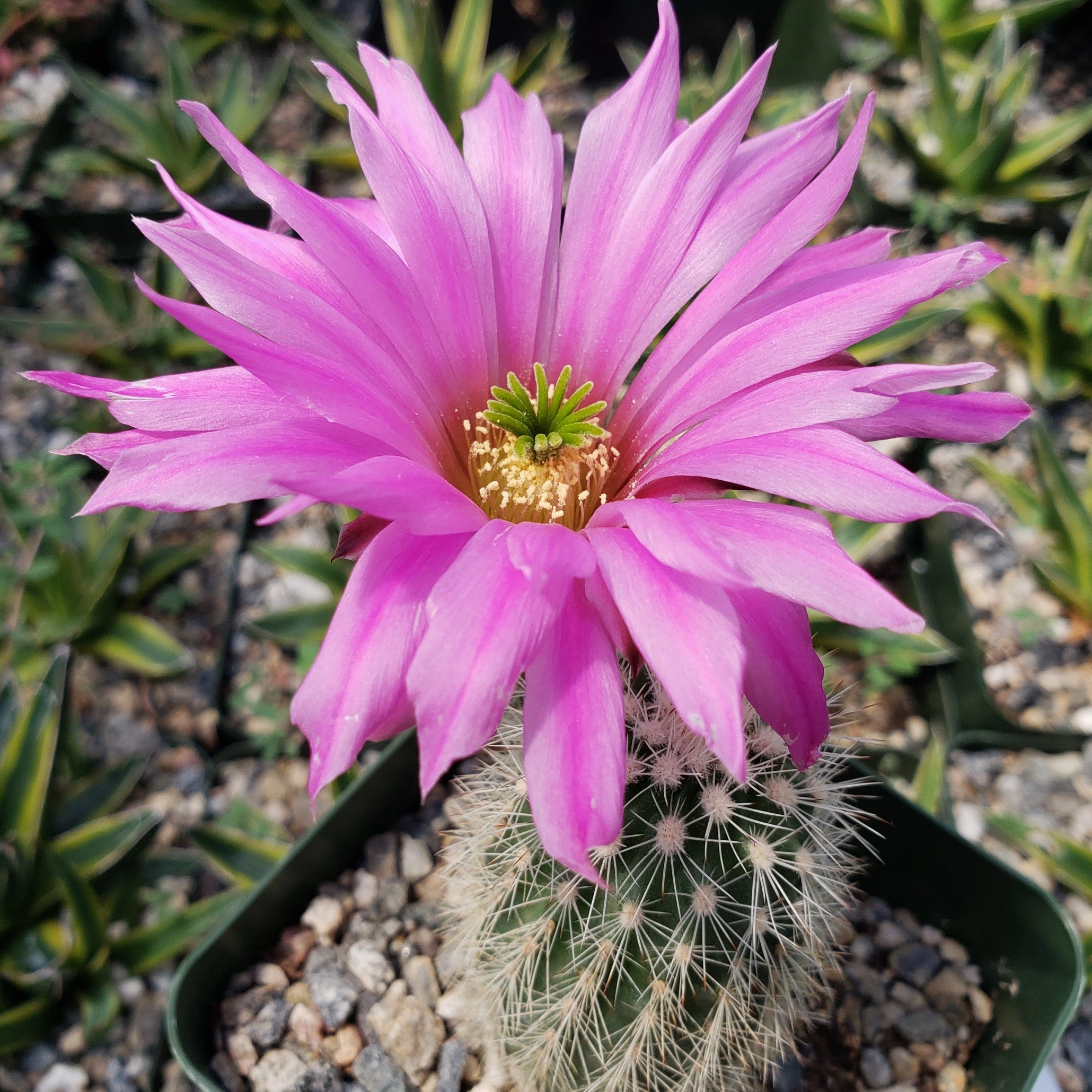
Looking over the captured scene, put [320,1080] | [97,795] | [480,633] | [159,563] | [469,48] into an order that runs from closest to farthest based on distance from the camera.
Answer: [480,633], [320,1080], [97,795], [159,563], [469,48]

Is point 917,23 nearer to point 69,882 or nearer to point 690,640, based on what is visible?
point 690,640

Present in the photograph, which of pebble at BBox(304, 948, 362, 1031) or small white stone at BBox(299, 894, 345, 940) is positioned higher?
small white stone at BBox(299, 894, 345, 940)

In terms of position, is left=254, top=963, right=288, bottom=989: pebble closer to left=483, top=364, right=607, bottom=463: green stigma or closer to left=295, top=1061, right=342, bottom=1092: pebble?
left=295, top=1061, right=342, bottom=1092: pebble

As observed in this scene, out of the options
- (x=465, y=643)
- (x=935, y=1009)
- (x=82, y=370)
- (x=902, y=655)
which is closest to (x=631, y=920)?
(x=465, y=643)

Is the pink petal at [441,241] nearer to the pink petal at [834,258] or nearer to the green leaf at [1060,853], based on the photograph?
the pink petal at [834,258]

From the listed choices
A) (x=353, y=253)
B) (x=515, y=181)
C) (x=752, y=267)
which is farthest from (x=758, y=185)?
(x=353, y=253)

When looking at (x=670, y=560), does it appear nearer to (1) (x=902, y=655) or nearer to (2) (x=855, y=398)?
(2) (x=855, y=398)

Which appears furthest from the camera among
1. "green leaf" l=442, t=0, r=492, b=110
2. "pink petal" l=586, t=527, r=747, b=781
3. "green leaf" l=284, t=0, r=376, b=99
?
"green leaf" l=442, t=0, r=492, b=110

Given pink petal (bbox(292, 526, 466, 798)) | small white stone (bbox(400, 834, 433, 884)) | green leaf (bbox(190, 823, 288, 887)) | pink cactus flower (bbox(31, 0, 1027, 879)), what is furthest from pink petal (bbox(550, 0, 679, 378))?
green leaf (bbox(190, 823, 288, 887))
